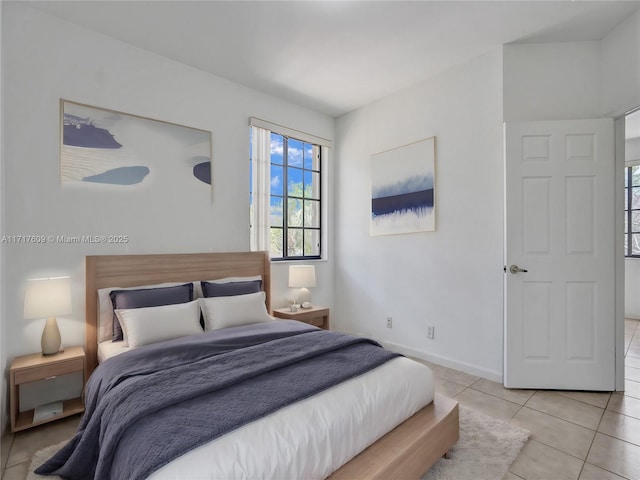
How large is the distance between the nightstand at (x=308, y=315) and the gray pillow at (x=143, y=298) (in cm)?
112

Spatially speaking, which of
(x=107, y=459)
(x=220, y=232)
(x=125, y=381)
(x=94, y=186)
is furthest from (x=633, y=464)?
(x=94, y=186)

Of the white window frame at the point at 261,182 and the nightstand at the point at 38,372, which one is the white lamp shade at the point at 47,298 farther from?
the white window frame at the point at 261,182

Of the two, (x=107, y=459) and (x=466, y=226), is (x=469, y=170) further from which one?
(x=107, y=459)

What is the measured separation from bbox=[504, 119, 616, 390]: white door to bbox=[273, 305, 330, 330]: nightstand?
1833 mm

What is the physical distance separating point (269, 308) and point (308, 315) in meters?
0.44

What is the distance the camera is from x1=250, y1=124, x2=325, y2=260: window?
362 cm

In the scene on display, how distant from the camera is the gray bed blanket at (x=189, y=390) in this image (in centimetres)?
122

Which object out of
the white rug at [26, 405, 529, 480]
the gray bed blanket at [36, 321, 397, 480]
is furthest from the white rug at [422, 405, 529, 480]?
the gray bed blanket at [36, 321, 397, 480]

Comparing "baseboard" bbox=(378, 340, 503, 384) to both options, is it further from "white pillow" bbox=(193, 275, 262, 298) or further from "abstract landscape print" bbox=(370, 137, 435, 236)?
"white pillow" bbox=(193, 275, 262, 298)

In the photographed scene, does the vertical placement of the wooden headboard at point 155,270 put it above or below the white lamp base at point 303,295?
above

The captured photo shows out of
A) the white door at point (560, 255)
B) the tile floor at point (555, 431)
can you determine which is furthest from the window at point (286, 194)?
the white door at point (560, 255)

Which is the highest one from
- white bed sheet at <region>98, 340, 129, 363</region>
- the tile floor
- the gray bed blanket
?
the gray bed blanket

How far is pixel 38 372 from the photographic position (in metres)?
2.10

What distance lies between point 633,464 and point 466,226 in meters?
1.91
